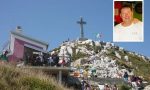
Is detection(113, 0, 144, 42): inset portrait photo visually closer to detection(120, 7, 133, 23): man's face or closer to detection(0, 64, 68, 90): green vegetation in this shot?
detection(120, 7, 133, 23): man's face

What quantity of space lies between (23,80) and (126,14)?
498cm

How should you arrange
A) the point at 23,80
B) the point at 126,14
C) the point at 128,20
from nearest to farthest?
the point at 23,80, the point at 126,14, the point at 128,20

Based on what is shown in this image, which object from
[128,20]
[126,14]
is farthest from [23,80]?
[128,20]

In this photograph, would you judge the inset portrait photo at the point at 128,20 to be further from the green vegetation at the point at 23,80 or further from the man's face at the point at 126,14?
the green vegetation at the point at 23,80

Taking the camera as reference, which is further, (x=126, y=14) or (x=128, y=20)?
(x=128, y=20)

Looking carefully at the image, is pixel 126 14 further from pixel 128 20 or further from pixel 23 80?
pixel 23 80

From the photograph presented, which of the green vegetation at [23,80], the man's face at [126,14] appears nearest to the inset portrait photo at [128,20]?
the man's face at [126,14]

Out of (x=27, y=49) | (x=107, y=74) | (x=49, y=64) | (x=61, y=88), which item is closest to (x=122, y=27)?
(x=61, y=88)

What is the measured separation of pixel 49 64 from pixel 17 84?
1438cm

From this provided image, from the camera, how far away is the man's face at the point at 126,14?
18.6m

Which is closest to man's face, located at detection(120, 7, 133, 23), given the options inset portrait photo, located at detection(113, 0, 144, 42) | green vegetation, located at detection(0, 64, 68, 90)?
inset portrait photo, located at detection(113, 0, 144, 42)

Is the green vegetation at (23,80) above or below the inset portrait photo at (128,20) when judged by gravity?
below

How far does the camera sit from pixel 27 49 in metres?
35.0

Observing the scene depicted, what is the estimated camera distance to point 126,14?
1861 cm
